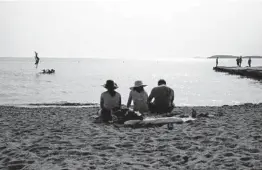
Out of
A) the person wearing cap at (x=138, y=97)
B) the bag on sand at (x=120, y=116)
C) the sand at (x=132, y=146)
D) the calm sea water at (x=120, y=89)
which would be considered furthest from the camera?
the calm sea water at (x=120, y=89)

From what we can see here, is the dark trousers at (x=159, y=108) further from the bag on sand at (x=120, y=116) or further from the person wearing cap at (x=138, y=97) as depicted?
the bag on sand at (x=120, y=116)

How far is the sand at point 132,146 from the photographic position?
5.36 m

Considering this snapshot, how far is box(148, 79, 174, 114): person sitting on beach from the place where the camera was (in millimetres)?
10344

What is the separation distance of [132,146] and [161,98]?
4.26 meters

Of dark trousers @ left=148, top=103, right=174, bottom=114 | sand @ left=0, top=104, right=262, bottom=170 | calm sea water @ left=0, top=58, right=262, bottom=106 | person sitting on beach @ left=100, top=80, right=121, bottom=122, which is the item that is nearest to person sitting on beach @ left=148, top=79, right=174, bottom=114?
dark trousers @ left=148, top=103, right=174, bottom=114

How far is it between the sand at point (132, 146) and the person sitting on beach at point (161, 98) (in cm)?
187

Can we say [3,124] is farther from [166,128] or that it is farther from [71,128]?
[166,128]

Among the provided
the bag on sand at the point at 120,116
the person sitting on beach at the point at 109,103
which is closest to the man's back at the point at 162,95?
the person sitting on beach at the point at 109,103

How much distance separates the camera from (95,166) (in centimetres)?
526

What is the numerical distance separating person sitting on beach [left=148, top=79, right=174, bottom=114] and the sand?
1.87m

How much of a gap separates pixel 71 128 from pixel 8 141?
1.84m

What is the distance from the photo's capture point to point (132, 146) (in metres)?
6.46

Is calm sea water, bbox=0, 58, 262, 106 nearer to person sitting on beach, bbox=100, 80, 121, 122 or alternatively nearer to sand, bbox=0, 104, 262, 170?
person sitting on beach, bbox=100, 80, 121, 122

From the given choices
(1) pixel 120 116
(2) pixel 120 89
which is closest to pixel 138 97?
(1) pixel 120 116
